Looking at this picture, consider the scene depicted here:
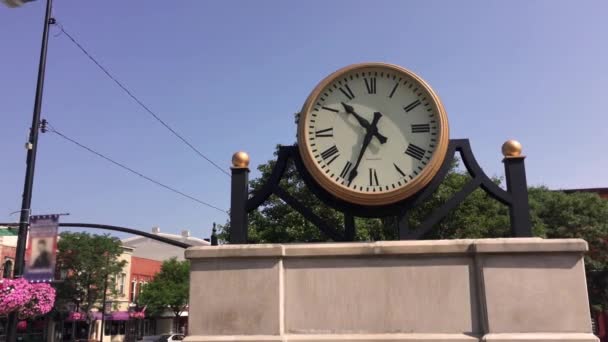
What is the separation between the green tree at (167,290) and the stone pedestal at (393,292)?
48902mm

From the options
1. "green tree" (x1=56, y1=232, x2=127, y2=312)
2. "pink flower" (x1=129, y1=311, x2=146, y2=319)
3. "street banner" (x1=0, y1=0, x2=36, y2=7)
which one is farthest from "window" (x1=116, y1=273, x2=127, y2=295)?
"street banner" (x1=0, y1=0, x2=36, y2=7)

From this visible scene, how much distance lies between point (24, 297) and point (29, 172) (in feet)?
12.3

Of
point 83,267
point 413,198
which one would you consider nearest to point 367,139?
point 413,198

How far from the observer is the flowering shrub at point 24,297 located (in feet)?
42.9

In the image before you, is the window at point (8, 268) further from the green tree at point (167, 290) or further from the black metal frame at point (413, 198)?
the black metal frame at point (413, 198)

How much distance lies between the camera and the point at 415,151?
449 centimetres

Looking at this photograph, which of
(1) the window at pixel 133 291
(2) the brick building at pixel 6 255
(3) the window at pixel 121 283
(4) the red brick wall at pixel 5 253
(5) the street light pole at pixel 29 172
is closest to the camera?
(5) the street light pole at pixel 29 172

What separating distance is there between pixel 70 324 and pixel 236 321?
48578mm

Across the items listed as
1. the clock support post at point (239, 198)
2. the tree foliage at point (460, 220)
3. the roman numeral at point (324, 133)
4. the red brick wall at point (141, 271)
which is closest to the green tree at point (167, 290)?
the red brick wall at point (141, 271)

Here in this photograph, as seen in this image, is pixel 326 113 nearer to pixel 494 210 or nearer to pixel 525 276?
pixel 525 276

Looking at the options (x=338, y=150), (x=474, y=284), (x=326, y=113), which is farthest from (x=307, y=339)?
(x=326, y=113)

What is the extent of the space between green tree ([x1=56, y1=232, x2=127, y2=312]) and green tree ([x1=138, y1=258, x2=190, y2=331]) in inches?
321

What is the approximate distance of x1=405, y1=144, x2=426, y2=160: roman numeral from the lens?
4473 mm

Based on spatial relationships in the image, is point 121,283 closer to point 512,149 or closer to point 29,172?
point 29,172
